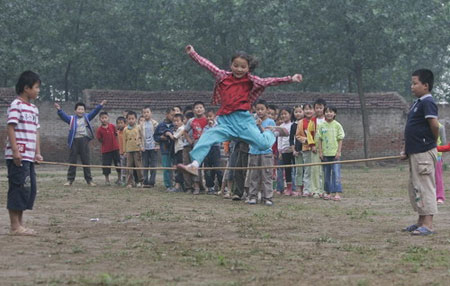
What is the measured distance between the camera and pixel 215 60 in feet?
124

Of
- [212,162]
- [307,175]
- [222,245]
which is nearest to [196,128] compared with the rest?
[212,162]

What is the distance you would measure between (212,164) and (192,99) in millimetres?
18898

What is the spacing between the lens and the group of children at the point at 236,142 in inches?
366

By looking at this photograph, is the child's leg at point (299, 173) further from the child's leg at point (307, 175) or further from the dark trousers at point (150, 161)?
the dark trousers at point (150, 161)

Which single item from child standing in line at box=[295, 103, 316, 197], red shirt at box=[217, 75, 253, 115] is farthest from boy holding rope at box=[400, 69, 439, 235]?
child standing in line at box=[295, 103, 316, 197]

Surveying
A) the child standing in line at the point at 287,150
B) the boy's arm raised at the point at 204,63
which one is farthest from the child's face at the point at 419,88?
the child standing in line at the point at 287,150

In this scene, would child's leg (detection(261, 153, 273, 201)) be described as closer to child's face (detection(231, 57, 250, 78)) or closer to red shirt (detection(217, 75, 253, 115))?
red shirt (detection(217, 75, 253, 115))

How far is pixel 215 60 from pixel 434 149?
94.5 ft

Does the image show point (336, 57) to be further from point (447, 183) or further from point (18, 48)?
point (18, 48)

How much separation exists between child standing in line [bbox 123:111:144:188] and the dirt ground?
462 centimetres

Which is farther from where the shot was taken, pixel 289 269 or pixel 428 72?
pixel 428 72

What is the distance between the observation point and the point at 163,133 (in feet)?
56.4

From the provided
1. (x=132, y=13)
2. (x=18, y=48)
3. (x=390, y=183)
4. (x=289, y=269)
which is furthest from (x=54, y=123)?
(x=289, y=269)

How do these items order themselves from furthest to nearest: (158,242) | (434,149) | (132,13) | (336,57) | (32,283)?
(132,13)
(336,57)
(434,149)
(158,242)
(32,283)
